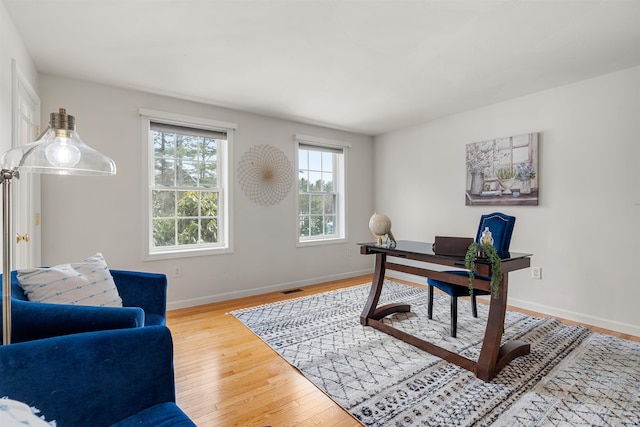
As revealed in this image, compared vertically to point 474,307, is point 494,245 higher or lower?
higher

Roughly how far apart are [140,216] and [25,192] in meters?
0.92

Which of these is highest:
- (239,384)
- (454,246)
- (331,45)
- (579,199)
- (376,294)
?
(331,45)

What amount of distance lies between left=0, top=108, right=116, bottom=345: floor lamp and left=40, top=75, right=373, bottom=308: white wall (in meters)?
1.98

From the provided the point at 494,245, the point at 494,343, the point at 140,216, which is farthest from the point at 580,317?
the point at 140,216

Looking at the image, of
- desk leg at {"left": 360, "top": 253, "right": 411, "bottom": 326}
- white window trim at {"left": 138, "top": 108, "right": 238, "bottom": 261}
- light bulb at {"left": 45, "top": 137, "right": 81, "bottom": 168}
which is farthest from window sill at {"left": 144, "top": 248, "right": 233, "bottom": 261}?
light bulb at {"left": 45, "top": 137, "right": 81, "bottom": 168}

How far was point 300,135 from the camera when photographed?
13.9 ft

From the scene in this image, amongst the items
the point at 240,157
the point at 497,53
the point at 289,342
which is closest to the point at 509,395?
the point at 289,342

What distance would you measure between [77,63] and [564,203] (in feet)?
14.9

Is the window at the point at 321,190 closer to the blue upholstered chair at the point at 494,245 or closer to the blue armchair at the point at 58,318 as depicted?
the blue upholstered chair at the point at 494,245

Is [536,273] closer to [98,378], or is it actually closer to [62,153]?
[98,378]

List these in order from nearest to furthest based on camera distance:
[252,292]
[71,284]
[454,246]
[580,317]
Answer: [71,284]
[454,246]
[580,317]
[252,292]

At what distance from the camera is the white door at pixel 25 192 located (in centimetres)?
207

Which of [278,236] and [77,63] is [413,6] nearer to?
[77,63]

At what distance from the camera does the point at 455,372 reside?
204cm
